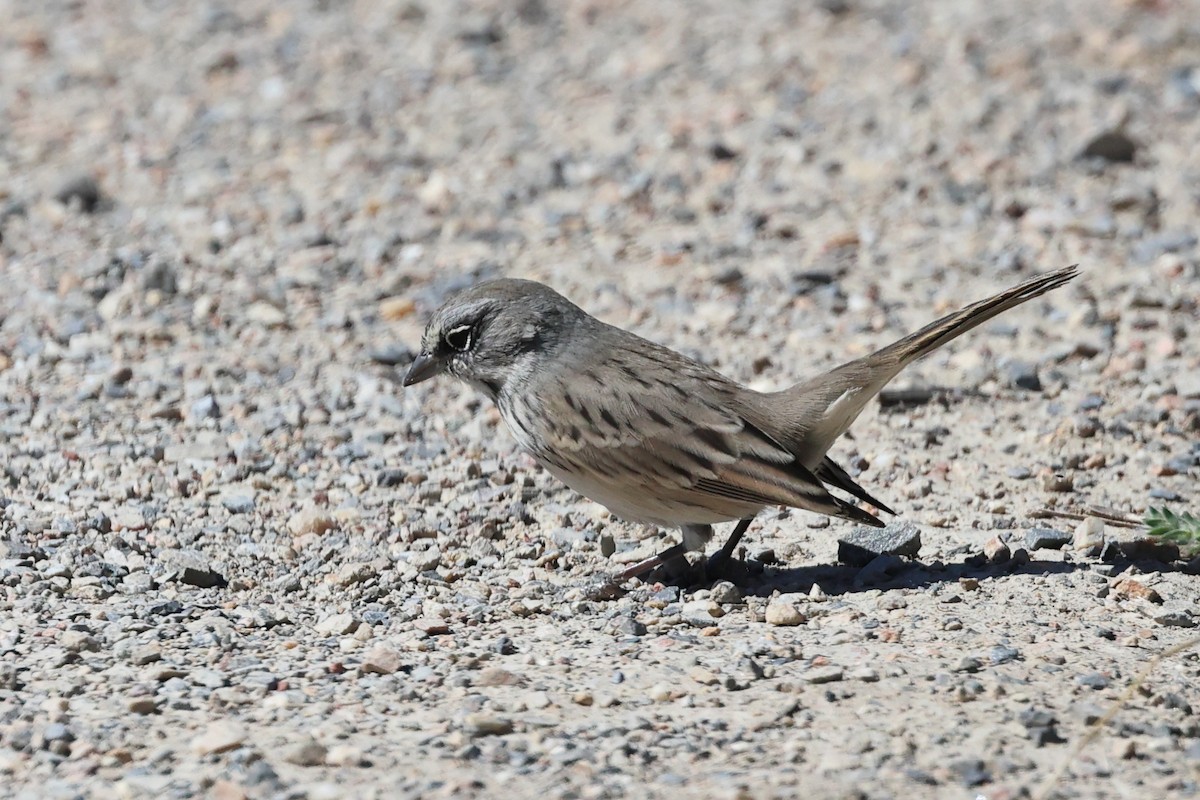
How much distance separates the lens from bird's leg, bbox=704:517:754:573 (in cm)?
639

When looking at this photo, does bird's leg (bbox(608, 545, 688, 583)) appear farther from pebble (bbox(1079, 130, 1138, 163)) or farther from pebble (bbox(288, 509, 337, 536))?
pebble (bbox(1079, 130, 1138, 163))

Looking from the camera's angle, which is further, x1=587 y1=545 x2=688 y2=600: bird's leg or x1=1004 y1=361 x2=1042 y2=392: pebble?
x1=1004 y1=361 x2=1042 y2=392: pebble

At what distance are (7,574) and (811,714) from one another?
3.10 meters

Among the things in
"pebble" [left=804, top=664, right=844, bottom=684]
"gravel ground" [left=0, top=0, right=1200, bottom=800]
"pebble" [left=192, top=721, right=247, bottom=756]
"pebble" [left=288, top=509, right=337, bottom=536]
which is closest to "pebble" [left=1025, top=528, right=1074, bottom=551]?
"gravel ground" [left=0, top=0, right=1200, bottom=800]

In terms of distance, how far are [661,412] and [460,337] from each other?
3.27ft

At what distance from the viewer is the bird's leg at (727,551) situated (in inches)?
252

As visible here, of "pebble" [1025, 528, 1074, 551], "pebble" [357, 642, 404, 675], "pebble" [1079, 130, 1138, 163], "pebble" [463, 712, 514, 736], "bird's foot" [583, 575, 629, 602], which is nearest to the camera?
"pebble" [463, 712, 514, 736]

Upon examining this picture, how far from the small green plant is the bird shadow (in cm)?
30

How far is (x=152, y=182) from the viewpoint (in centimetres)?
1061

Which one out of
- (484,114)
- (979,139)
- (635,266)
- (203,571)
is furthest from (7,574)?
(979,139)

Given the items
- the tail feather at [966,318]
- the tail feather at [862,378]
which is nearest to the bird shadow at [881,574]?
the tail feather at [862,378]

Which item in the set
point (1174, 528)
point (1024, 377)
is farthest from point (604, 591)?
point (1024, 377)

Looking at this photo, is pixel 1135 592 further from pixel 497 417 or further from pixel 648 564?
pixel 497 417

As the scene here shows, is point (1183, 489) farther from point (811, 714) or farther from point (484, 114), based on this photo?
point (484, 114)
